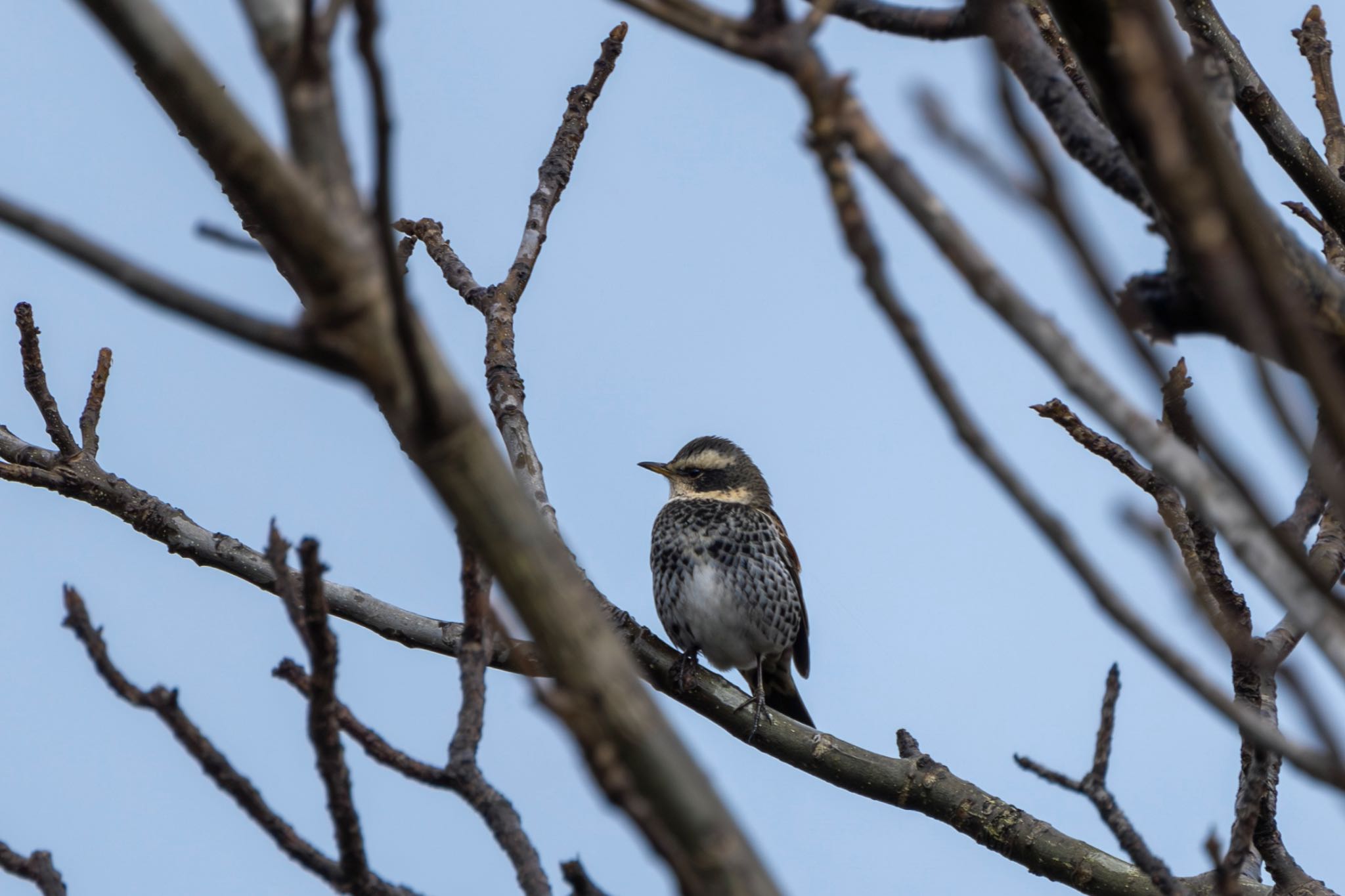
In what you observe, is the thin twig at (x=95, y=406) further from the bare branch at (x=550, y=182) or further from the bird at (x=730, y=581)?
the bird at (x=730, y=581)

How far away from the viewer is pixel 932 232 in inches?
70.2

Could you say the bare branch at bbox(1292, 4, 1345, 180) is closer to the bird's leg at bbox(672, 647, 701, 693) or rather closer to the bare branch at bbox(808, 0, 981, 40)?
the bare branch at bbox(808, 0, 981, 40)

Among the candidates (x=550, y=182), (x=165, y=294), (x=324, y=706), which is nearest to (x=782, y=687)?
(x=550, y=182)

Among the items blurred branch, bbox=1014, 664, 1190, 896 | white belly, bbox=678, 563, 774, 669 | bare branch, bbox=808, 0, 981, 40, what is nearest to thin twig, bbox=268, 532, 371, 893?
blurred branch, bbox=1014, 664, 1190, 896

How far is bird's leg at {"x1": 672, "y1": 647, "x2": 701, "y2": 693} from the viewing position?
5.37m

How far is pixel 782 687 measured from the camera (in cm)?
848

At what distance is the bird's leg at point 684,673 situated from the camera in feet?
17.6

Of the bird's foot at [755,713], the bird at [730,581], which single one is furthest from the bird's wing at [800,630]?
the bird's foot at [755,713]

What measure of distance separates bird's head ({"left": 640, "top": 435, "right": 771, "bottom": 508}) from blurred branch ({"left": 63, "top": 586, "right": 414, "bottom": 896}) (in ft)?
22.1

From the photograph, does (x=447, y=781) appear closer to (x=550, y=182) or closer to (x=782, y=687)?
(x=550, y=182)

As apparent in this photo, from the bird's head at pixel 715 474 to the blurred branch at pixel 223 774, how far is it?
6739mm

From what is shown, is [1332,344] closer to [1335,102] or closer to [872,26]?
[872,26]

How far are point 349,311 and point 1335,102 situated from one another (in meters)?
3.97

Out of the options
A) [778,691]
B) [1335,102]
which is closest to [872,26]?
[1335,102]
